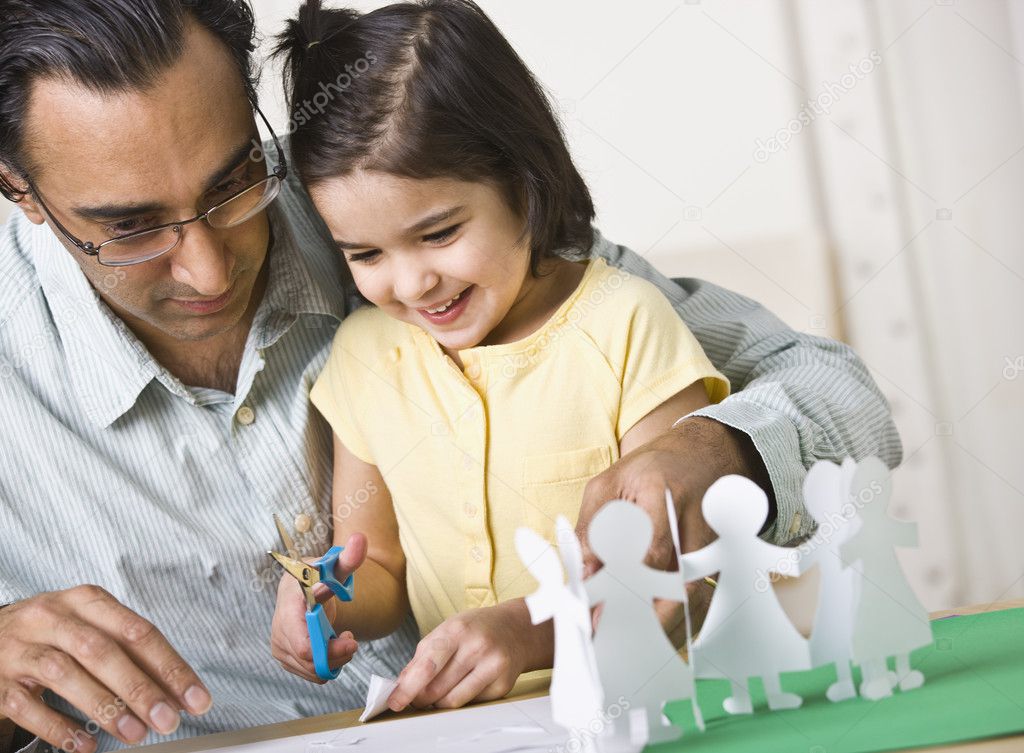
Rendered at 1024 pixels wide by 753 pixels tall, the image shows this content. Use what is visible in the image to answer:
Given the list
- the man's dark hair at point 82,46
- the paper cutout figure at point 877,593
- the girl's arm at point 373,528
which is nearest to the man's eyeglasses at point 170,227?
the man's dark hair at point 82,46

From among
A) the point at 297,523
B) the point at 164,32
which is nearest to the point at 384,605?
the point at 297,523

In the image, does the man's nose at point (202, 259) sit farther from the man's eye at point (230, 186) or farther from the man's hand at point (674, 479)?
the man's hand at point (674, 479)

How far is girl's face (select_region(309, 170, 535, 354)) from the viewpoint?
1.15 meters

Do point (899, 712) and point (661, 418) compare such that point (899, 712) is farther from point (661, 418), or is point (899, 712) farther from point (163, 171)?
point (163, 171)

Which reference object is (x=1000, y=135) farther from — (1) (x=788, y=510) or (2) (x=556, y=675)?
(2) (x=556, y=675)

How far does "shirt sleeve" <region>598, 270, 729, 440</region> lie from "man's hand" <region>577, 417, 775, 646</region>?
17 cm

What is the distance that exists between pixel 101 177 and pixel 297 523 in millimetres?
492

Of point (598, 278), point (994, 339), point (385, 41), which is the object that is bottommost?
point (994, 339)

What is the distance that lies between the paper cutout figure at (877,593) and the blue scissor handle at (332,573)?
1.66 feet

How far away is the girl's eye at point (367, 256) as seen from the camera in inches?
46.9

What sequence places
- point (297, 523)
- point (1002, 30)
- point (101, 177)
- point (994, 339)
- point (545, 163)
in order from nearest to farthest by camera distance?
point (101, 177)
point (545, 163)
point (297, 523)
point (1002, 30)
point (994, 339)

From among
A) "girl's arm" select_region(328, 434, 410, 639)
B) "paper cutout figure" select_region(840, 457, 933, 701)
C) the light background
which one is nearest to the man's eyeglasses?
"girl's arm" select_region(328, 434, 410, 639)

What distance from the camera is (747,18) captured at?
8.56 feet

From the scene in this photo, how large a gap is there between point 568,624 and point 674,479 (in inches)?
8.2
